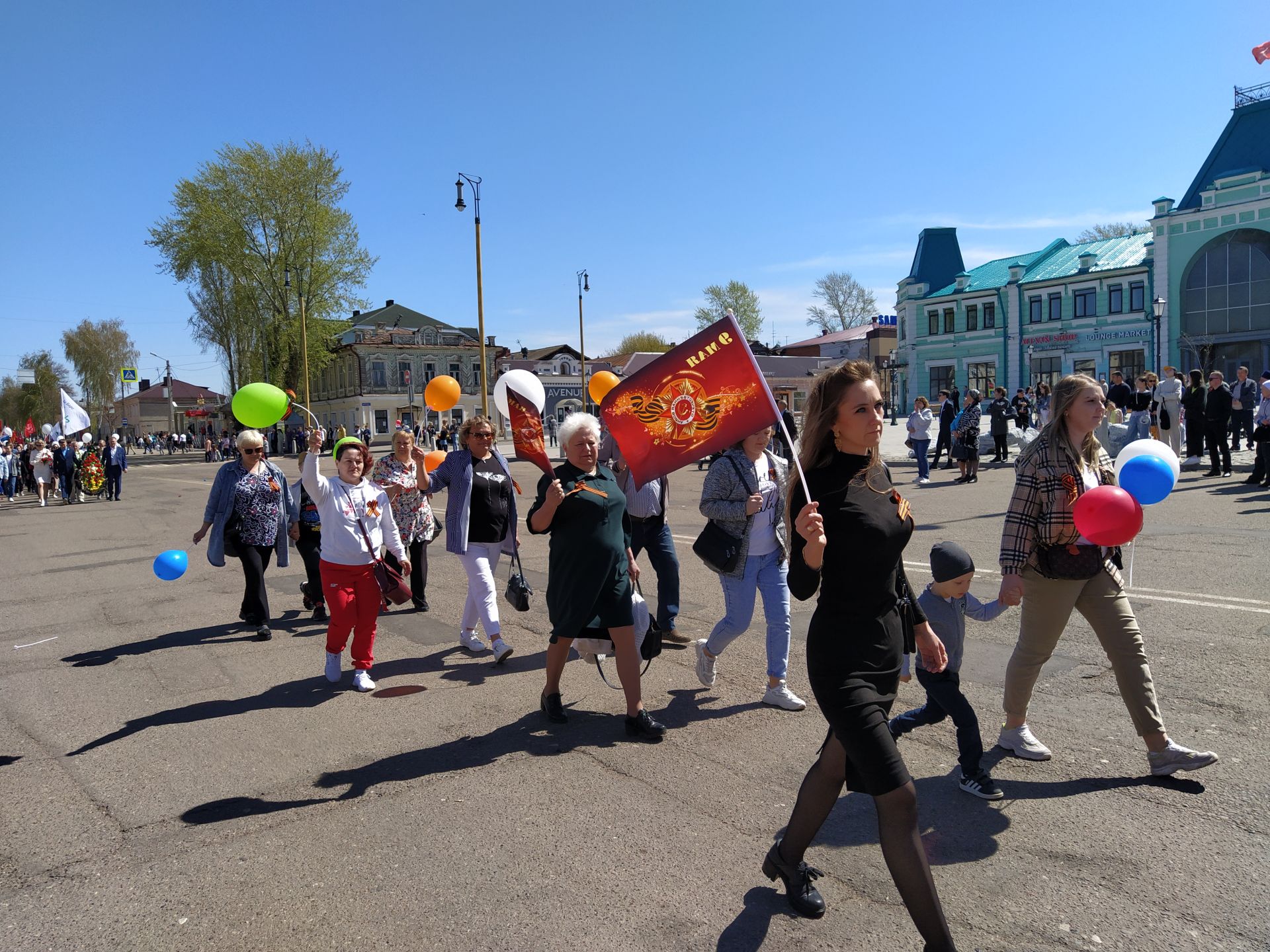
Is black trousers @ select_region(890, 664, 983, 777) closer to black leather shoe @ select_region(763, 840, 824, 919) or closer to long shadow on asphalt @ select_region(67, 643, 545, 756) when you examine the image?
black leather shoe @ select_region(763, 840, 824, 919)

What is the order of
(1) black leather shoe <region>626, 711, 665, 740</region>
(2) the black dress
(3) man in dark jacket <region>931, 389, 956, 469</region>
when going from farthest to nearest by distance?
(3) man in dark jacket <region>931, 389, 956, 469</region> < (1) black leather shoe <region>626, 711, 665, 740</region> < (2) the black dress

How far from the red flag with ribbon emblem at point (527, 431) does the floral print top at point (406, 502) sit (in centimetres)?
273

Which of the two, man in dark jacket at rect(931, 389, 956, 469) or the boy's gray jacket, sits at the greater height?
man in dark jacket at rect(931, 389, 956, 469)

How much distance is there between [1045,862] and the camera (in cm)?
331

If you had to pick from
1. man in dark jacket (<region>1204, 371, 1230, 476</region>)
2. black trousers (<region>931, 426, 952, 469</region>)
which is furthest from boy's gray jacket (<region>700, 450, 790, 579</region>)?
black trousers (<region>931, 426, 952, 469</region>)

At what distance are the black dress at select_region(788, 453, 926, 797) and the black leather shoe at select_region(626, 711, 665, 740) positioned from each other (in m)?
1.97

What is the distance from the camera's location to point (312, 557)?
830 cm

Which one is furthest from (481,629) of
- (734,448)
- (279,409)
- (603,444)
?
(734,448)

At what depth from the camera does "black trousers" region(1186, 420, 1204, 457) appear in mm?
17391

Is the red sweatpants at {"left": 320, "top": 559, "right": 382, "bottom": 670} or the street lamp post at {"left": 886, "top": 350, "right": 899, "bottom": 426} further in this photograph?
the street lamp post at {"left": 886, "top": 350, "right": 899, "bottom": 426}

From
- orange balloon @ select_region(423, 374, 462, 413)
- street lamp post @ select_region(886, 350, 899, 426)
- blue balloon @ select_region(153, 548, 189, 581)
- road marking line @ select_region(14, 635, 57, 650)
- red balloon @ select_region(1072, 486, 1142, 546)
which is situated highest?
street lamp post @ select_region(886, 350, 899, 426)

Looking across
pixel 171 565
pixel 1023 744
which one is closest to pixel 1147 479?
pixel 1023 744

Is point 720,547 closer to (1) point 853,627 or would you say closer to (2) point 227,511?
(1) point 853,627

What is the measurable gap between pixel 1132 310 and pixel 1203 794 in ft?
178
